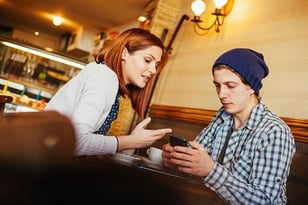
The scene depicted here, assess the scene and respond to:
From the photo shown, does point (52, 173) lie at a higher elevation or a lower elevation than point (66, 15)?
lower

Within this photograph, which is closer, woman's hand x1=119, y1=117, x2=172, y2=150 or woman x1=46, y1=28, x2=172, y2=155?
woman x1=46, y1=28, x2=172, y2=155

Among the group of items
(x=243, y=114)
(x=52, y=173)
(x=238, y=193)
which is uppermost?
(x=243, y=114)

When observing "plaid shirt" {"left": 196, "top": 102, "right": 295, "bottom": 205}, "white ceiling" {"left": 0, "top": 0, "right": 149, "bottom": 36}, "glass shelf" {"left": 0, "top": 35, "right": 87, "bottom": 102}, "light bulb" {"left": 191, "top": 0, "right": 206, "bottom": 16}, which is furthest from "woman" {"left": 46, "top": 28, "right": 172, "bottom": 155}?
"white ceiling" {"left": 0, "top": 0, "right": 149, "bottom": 36}

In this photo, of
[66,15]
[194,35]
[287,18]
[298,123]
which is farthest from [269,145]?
[66,15]

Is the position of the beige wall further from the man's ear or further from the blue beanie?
the man's ear

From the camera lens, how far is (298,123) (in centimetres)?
206

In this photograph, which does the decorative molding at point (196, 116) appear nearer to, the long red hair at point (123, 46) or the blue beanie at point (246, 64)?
the blue beanie at point (246, 64)

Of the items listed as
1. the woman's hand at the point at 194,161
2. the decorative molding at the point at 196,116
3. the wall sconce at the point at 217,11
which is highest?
the wall sconce at the point at 217,11

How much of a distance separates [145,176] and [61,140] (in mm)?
92

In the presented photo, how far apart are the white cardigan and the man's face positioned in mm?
615

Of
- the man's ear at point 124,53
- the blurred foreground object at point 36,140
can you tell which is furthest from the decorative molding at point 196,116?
the blurred foreground object at point 36,140

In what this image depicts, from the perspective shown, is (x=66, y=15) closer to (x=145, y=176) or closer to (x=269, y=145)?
(x=269, y=145)

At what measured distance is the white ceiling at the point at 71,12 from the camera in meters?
6.15

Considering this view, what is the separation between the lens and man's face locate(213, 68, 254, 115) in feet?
→ 5.57
